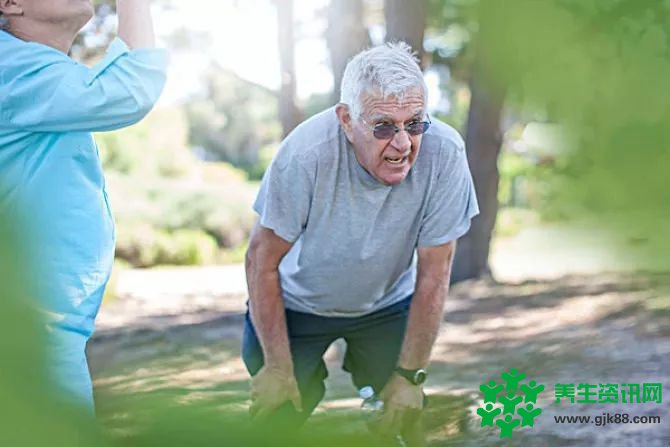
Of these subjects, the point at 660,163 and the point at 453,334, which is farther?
the point at 453,334

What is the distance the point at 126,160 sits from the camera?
19.7 metres

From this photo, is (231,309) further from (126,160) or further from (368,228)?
(126,160)

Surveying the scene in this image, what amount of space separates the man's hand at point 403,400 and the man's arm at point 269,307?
0.26m

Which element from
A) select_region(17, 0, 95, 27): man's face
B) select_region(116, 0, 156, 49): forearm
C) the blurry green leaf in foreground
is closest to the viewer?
the blurry green leaf in foreground

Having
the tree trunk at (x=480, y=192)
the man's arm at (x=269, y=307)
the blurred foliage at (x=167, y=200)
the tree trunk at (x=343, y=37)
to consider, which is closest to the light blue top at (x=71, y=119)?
the man's arm at (x=269, y=307)

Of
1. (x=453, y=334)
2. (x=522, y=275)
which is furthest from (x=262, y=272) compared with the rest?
(x=522, y=275)

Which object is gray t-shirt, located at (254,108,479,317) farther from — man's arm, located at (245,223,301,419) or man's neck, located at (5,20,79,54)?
man's neck, located at (5,20,79,54)

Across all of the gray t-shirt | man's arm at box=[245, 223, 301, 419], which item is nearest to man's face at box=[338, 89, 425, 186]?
the gray t-shirt

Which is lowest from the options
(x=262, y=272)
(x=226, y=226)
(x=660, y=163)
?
(x=226, y=226)

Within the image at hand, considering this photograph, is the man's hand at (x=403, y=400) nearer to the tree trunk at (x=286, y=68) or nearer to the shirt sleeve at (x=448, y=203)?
the shirt sleeve at (x=448, y=203)

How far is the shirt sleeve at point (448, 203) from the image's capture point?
2756 millimetres

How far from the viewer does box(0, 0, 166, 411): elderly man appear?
4.30 ft

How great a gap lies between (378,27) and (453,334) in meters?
4.59

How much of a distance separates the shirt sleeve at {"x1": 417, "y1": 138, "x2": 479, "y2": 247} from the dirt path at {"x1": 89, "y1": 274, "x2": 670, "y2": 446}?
439 millimetres
